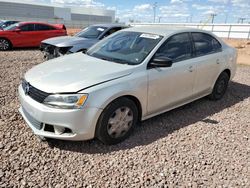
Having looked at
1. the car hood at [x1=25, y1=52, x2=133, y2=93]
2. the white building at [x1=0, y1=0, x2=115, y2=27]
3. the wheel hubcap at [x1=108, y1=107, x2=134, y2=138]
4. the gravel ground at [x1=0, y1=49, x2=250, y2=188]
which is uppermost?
the white building at [x1=0, y1=0, x2=115, y2=27]

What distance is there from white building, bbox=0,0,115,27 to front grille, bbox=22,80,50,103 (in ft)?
190

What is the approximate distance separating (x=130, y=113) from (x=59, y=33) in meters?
10.6

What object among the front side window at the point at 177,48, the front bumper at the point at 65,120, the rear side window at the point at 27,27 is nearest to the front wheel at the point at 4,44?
the rear side window at the point at 27,27

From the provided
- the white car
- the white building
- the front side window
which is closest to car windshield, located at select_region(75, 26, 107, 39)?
the white car

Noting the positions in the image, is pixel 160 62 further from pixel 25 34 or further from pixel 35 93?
pixel 25 34

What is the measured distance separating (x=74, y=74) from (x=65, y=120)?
66cm

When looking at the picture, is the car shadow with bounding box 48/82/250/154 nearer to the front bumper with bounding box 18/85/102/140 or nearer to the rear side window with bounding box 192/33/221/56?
the front bumper with bounding box 18/85/102/140

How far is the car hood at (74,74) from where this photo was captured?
2.76 metres

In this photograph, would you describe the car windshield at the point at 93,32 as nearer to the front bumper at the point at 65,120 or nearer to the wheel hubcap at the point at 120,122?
the wheel hubcap at the point at 120,122

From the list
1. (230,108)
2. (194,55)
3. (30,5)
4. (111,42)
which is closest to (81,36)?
(111,42)

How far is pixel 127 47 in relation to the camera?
374 cm

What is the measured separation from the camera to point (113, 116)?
9.93ft

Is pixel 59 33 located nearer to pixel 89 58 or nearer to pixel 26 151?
pixel 89 58

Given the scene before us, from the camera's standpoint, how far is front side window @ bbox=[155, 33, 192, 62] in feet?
11.7
